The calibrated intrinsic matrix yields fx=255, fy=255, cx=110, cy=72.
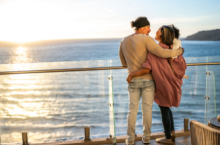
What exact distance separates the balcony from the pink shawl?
504 mm

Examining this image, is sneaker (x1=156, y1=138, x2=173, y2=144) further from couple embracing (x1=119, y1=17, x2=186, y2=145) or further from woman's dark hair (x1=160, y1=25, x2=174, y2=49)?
woman's dark hair (x1=160, y1=25, x2=174, y2=49)

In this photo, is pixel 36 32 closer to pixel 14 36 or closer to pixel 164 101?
pixel 14 36

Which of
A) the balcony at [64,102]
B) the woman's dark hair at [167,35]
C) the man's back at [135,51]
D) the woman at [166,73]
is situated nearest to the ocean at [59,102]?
the balcony at [64,102]

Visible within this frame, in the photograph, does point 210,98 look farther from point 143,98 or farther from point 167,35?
point 167,35

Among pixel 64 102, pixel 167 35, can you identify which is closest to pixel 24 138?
pixel 64 102

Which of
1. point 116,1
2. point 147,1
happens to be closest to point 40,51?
point 116,1

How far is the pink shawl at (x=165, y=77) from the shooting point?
2.51 m

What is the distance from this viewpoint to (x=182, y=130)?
10.6ft

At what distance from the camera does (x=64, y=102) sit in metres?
2.93

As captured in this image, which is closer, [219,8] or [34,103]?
[34,103]

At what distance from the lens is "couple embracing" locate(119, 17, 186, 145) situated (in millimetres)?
2453

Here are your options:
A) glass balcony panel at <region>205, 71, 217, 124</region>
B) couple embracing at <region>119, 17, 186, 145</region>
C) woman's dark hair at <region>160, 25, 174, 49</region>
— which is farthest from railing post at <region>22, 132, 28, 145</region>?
glass balcony panel at <region>205, 71, 217, 124</region>

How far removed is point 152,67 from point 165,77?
0.57 feet

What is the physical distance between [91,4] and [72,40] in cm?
1157
